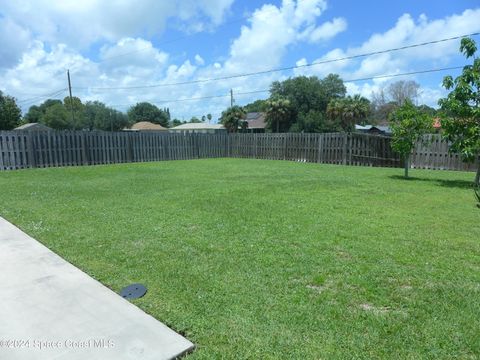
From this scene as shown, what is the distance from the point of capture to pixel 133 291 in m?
3.41

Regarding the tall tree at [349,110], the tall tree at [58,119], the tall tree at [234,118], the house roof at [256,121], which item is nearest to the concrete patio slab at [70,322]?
the tall tree at [349,110]

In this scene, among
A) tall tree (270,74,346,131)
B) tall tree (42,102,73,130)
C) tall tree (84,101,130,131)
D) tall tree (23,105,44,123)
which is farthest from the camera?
tall tree (23,105,44,123)

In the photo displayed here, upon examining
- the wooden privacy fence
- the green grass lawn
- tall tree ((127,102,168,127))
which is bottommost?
the green grass lawn

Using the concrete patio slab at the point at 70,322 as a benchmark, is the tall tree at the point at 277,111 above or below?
above

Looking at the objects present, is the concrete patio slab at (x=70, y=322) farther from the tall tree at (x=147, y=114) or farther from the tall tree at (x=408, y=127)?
the tall tree at (x=147, y=114)

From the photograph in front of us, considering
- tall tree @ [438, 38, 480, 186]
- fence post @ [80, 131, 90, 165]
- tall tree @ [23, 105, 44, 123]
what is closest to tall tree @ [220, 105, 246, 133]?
fence post @ [80, 131, 90, 165]

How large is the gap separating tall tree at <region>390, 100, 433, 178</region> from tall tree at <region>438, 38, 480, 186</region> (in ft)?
5.15

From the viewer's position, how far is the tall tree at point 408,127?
11.8 meters

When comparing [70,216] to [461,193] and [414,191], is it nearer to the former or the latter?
[414,191]

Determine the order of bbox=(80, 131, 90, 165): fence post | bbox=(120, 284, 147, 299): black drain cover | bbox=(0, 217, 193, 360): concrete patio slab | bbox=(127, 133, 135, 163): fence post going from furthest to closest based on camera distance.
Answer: bbox=(127, 133, 135, 163): fence post < bbox=(80, 131, 90, 165): fence post < bbox=(120, 284, 147, 299): black drain cover < bbox=(0, 217, 193, 360): concrete patio slab

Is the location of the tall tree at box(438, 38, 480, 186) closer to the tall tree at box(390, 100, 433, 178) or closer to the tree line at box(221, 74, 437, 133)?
the tall tree at box(390, 100, 433, 178)

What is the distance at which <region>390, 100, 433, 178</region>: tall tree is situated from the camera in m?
11.8

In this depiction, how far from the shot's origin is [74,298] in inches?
127

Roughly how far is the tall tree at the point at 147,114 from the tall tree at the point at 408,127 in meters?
80.5
